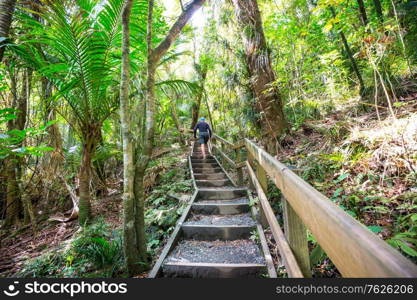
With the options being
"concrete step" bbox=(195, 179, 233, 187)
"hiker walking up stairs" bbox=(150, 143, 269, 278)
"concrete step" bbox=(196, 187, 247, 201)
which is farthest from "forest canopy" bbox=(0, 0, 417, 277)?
"concrete step" bbox=(195, 179, 233, 187)

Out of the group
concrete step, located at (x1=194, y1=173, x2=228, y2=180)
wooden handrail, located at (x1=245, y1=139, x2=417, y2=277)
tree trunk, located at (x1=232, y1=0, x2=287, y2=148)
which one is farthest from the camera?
concrete step, located at (x1=194, y1=173, x2=228, y2=180)

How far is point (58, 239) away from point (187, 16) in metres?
4.16

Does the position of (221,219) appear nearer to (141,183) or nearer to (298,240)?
(141,183)

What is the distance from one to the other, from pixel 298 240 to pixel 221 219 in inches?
76.9

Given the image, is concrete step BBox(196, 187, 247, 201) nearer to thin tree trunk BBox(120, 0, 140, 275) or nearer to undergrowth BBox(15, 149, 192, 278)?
undergrowth BBox(15, 149, 192, 278)

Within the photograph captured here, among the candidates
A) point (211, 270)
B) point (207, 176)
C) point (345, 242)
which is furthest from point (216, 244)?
point (207, 176)

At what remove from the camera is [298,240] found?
109 centimetres

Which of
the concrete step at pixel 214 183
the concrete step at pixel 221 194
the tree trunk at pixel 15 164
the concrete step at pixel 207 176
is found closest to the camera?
the tree trunk at pixel 15 164

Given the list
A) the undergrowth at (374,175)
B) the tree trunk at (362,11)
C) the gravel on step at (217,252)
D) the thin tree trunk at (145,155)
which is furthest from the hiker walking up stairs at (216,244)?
the tree trunk at (362,11)

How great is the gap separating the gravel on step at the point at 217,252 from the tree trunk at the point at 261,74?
7.94 ft

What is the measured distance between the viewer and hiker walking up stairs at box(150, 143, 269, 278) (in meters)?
1.84

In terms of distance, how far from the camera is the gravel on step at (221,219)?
277 centimetres

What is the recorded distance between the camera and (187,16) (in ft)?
8.09

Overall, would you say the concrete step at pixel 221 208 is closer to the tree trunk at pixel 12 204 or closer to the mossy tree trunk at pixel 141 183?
the mossy tree trunk at pixel 141 183
